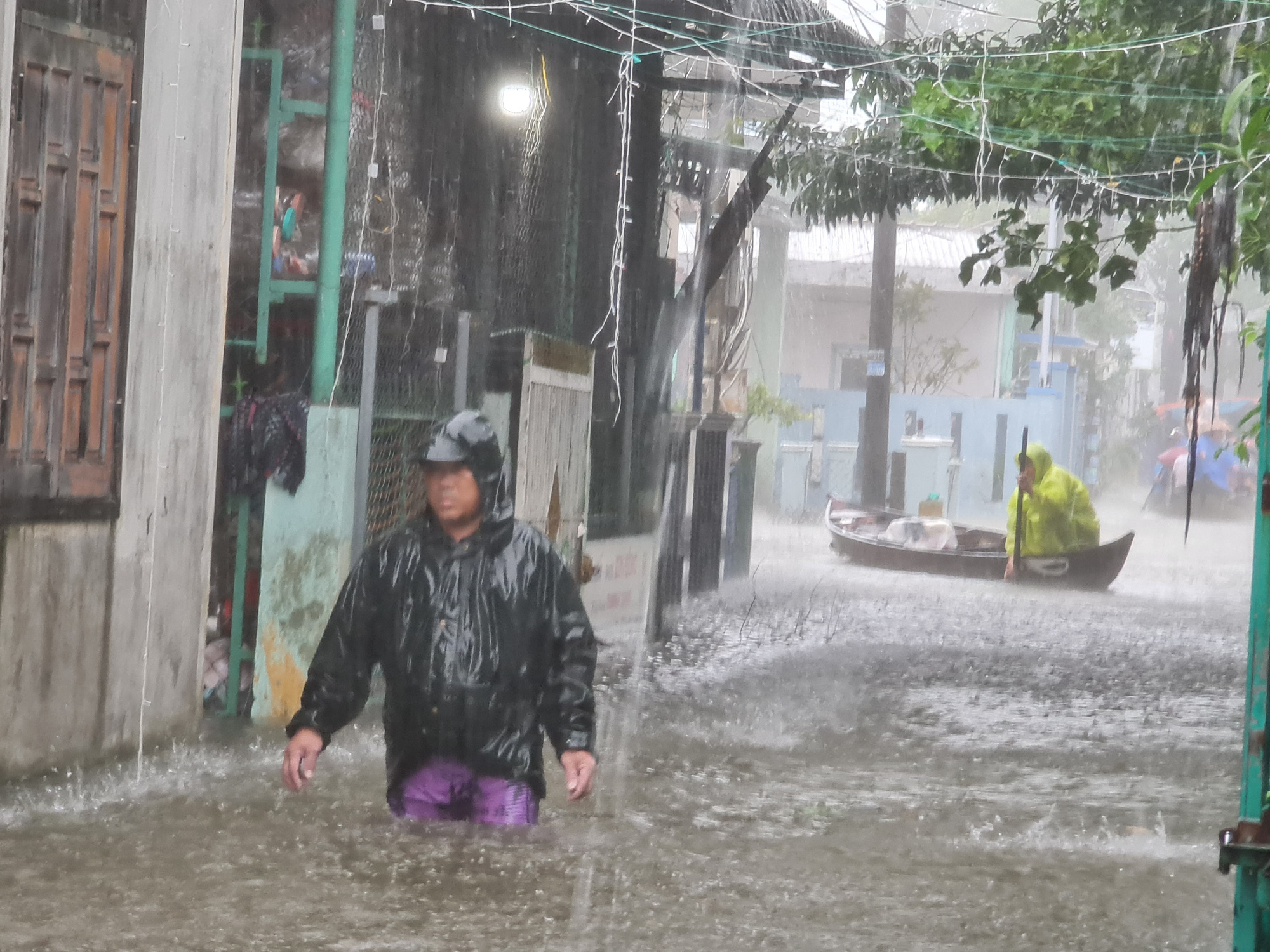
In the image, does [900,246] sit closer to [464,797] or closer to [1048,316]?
[1048,316]

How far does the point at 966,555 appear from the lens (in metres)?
6.61

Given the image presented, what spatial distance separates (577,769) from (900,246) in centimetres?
291

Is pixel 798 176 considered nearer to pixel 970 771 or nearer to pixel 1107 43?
pixel 1107 43

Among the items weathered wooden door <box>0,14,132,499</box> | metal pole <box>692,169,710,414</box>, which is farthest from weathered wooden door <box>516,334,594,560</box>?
weathered wooden door <box>0,14,132,499</box>

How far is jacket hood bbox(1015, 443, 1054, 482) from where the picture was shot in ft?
20.9

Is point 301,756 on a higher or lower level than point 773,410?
lower

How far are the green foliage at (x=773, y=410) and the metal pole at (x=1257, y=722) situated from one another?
408 centimetres

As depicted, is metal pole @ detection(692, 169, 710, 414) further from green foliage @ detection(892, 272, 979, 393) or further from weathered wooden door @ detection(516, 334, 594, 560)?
green foliage @ detection(892, 272, 979, 393)

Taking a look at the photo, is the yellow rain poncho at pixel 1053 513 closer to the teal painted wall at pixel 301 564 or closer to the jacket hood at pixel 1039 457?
the jacket hood at pixel 1039 457

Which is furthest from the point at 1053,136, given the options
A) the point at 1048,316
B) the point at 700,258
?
the point at 700,258

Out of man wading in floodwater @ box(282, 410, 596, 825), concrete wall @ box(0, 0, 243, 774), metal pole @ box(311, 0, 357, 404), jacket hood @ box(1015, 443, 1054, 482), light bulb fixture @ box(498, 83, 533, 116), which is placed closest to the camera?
man wading in floodwater @ box(282, 410, 596, 825)

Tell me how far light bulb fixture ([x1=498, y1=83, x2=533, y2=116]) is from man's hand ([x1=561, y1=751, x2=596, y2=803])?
107 inches

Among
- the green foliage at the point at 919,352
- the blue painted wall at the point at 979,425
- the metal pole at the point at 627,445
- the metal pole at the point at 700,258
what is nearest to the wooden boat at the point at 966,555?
the blue painted wall at the point at 979,425

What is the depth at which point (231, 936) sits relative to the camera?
3.73m
